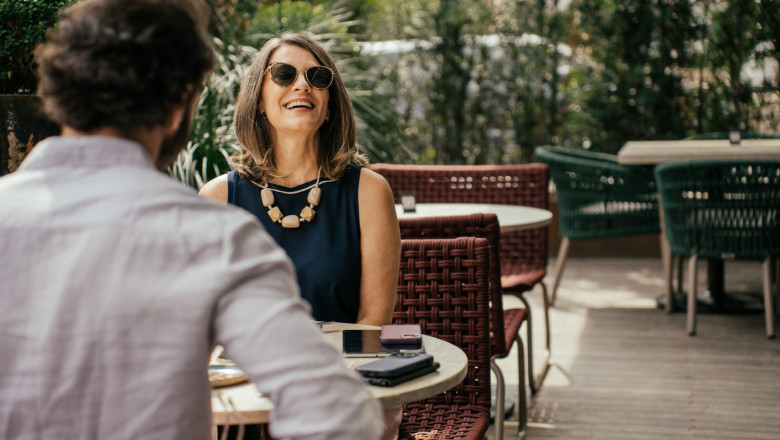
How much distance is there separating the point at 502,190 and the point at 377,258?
222 cm

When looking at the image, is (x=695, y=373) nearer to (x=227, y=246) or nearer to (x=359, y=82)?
(x=359, y=82)

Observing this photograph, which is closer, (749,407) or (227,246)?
(227,246)

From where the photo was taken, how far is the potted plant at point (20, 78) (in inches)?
90.1

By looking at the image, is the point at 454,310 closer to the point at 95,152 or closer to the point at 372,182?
the point at 372,182

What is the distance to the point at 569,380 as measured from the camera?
3.99 meters

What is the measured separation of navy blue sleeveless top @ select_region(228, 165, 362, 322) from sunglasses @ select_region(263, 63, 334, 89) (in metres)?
0.27

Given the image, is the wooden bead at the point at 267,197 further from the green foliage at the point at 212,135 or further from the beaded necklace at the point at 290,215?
the green foliage at the point at 212,135

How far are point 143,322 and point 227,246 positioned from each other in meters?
0.11

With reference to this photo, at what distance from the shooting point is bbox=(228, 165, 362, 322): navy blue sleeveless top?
2104 millimetres

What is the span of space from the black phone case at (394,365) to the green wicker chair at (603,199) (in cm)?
393

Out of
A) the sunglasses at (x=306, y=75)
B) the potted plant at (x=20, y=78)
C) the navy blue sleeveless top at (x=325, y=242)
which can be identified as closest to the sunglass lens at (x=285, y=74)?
the sunglasses at (x=306, y=75)

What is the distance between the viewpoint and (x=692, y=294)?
464 cm

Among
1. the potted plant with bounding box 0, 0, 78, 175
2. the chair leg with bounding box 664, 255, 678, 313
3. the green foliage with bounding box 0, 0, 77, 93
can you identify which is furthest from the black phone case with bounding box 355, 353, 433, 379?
the chair leg with bounding box 664, 255, 678, 313

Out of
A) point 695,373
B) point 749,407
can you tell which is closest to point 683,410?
point 749,407
